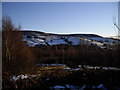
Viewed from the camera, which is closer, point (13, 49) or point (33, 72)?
point (33, 72)

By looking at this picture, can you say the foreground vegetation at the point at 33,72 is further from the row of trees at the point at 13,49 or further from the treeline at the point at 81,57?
the treeline at the point at 81,57

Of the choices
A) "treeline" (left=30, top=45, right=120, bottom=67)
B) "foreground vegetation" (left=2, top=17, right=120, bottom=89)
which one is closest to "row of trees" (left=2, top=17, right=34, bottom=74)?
"foreground vegetation" (left=2, top=17, right=120, bottom=89)

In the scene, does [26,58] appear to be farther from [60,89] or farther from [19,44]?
[60,89]

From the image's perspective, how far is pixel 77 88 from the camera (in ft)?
18.8

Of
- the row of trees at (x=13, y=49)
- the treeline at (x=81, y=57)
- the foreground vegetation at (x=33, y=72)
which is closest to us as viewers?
the foreground vegetation at (x=33, y=72)

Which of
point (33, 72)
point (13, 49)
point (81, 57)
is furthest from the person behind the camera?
point (81, 57)

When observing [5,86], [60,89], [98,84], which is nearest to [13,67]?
[5,86]

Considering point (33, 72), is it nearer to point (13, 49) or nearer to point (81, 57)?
point (13, 49)

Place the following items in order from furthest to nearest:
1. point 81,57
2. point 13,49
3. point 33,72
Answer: point 81,57
point 13,49
point 33,72

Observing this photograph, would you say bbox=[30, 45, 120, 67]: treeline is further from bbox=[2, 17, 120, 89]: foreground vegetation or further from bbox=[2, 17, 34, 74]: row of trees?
bbox=[2, 17, 34, 74]: row of trees

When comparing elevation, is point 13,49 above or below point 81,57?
above

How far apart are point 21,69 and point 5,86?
529cm

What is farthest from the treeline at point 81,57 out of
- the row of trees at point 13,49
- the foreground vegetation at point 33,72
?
the row of trees at point 13,49

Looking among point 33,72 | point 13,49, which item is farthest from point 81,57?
point 33,72
